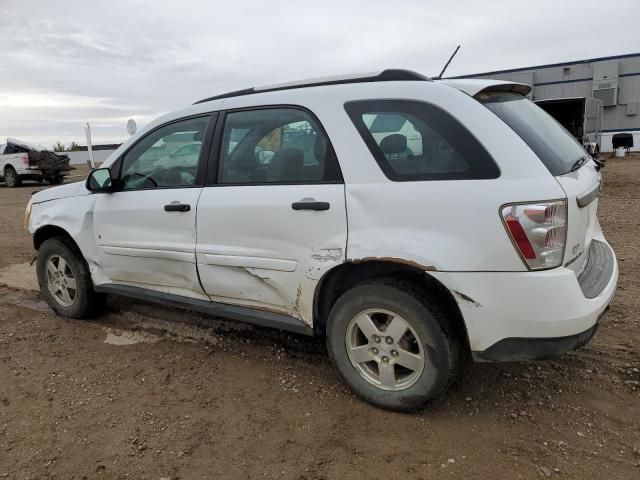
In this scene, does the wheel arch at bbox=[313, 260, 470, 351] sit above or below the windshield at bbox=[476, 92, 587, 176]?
below

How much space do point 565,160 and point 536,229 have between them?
63 cm

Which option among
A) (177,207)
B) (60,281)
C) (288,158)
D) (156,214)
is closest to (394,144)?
(288,158)

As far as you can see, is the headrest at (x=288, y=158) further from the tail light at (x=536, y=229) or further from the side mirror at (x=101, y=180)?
the side mirror at (x=101, y=180)

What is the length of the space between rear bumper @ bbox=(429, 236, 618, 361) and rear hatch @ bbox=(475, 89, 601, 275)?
0.52ft

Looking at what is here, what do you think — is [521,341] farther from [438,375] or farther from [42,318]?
[42,318]

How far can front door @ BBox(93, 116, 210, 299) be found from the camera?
11.5ft

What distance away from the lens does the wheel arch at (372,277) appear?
2658 millimetres

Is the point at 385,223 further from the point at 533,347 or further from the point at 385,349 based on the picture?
the point at 533,347

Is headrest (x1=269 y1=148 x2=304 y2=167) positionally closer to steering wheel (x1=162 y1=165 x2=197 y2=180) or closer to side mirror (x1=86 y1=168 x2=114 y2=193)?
steering wheel (x1=162 y1=165 x2=197 y2=180)

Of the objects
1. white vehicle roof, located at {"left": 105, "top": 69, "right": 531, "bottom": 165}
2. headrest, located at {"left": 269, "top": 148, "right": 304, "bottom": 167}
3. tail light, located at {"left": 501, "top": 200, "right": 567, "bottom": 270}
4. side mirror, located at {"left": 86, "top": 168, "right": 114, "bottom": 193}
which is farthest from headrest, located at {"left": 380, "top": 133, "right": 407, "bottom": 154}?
side mirror, located at {"left": 86, "top": 168, "right": 114, "bottom": 193}

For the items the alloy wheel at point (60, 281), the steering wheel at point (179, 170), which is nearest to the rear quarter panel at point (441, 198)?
the steering wheel at point (179, 170)

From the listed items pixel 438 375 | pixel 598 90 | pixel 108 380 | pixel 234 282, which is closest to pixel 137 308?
pixel 108 380

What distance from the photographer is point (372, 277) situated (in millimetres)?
2836

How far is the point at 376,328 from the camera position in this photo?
2.80 meters
